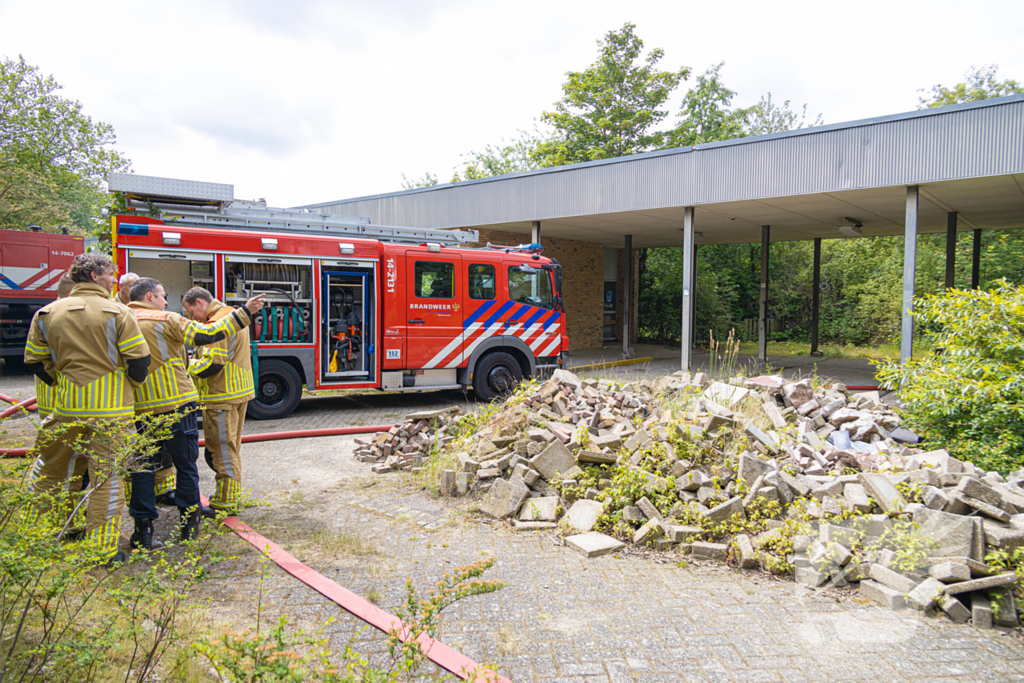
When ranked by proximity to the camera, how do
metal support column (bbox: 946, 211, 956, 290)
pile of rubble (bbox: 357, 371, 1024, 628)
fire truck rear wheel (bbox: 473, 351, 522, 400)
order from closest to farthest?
1. pile of rubble (bbox: 357, 371, 1024, 628)
2. fire truck rear wheel (bbox: 473, 351, 522, 400)
3. metal support column (bbox: 946, 211, 956, 290)

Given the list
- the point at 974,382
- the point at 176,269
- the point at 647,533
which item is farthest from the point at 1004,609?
the point at 176,269

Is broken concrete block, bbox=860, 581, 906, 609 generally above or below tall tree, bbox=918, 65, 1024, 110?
below

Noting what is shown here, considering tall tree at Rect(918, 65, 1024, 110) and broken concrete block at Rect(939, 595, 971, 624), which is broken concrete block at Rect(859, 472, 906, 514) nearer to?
broken concrete block at Rect(939, 595, 971, 624)

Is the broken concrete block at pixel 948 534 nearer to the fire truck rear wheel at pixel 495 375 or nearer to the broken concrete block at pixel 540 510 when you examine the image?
the broken concrete block at pixel 540 510

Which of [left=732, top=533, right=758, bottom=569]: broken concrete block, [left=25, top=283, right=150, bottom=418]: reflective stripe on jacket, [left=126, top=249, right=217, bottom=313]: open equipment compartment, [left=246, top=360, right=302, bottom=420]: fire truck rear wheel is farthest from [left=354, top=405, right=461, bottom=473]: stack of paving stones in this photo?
[left=126, top=249, right=217, bottom=313]: open equipment compartment

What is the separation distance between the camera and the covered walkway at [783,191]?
9289 mm

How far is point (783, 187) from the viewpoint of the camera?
10961 millimetres

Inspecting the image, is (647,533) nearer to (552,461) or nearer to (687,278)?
(552,461)

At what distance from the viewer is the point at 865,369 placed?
54.7 feet

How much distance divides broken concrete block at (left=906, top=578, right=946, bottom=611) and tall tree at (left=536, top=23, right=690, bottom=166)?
28617 mm

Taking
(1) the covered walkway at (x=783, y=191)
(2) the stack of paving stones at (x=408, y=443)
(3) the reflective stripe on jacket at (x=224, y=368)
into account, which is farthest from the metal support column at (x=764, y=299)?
(3) the reflective stripe on jacket at (x=224, y=368)

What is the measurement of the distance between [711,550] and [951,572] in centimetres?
132

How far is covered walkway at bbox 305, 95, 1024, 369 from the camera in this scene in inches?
366

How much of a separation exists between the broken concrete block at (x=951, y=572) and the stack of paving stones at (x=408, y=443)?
4391 millimetres
